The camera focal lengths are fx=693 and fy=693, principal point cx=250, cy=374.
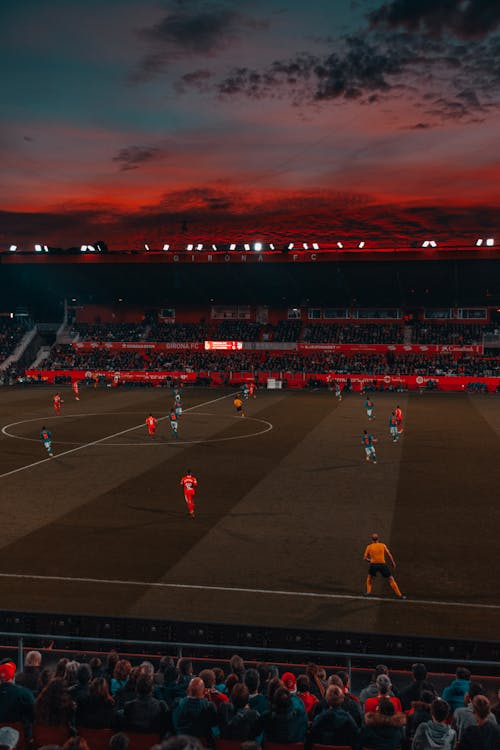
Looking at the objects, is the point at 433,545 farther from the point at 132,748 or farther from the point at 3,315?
the point at 3,315

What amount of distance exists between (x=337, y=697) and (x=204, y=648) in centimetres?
373

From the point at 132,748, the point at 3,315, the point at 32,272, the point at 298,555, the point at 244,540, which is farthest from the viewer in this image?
the point at 3,315

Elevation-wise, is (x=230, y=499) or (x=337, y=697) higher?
(x=337, y=697)

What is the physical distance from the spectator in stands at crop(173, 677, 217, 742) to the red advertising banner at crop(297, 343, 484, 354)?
249ft

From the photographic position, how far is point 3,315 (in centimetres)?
9656

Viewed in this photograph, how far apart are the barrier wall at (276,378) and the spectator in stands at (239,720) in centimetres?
6639

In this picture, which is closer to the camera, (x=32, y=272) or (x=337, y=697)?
(x=337, y=697)

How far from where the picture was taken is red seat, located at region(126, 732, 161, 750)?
275 inches

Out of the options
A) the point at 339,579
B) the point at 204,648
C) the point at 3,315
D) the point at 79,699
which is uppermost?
the point at 3,315

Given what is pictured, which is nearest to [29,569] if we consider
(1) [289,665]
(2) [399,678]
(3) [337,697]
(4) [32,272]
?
(1) [289,665]

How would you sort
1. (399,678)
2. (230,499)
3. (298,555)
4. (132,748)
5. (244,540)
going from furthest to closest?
(230,499)
(244,540)
(298,555)
(399,678)
(132,748)

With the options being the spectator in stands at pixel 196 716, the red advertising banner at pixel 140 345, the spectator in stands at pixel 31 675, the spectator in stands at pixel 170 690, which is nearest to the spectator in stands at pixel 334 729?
the spectator in stands at pixel 196 716

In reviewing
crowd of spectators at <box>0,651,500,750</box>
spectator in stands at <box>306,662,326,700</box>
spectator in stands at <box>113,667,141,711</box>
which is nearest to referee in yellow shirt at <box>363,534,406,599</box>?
spectator in stands at <box>306,662,326,700</box>

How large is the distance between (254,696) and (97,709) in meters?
1.75
